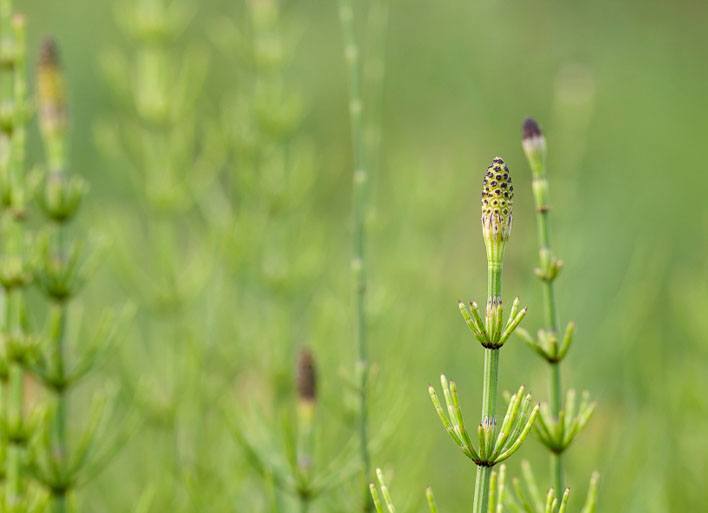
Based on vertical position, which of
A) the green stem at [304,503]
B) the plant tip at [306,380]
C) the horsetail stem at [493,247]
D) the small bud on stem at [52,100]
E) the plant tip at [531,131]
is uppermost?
the small bud on stem at [52,100]

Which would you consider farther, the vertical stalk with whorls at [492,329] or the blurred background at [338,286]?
the blurred background at [338,286]

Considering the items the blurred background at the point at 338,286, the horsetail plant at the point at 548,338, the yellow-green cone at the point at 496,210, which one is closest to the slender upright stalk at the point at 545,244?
the horsetail plant at the point at 548,338

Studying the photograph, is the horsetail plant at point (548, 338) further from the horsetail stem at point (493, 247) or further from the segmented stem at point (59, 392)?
the segmented stem at point (59, 392)

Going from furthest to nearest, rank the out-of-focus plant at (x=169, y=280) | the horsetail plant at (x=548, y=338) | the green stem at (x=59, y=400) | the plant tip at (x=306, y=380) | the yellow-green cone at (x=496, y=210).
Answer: the out-of-focus plant at (x=169, y=280) < the green stem at (x=59, y=400) < the plant tip at (x=306, y=380) < the horsetail plant at (x=548, y=338) < the yellow-green cone at (x=496, y=210)

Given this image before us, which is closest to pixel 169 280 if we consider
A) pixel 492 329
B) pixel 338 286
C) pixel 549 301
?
pixel 338 286

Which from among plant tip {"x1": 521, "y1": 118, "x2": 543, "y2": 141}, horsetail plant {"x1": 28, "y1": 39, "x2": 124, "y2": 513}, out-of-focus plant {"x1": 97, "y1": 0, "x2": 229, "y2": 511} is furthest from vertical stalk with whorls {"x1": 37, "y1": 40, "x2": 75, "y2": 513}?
plant tip {"x1": 521, "y1": 118, "x2": 543, "y2": 141}

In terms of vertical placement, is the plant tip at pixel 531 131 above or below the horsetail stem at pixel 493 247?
above
